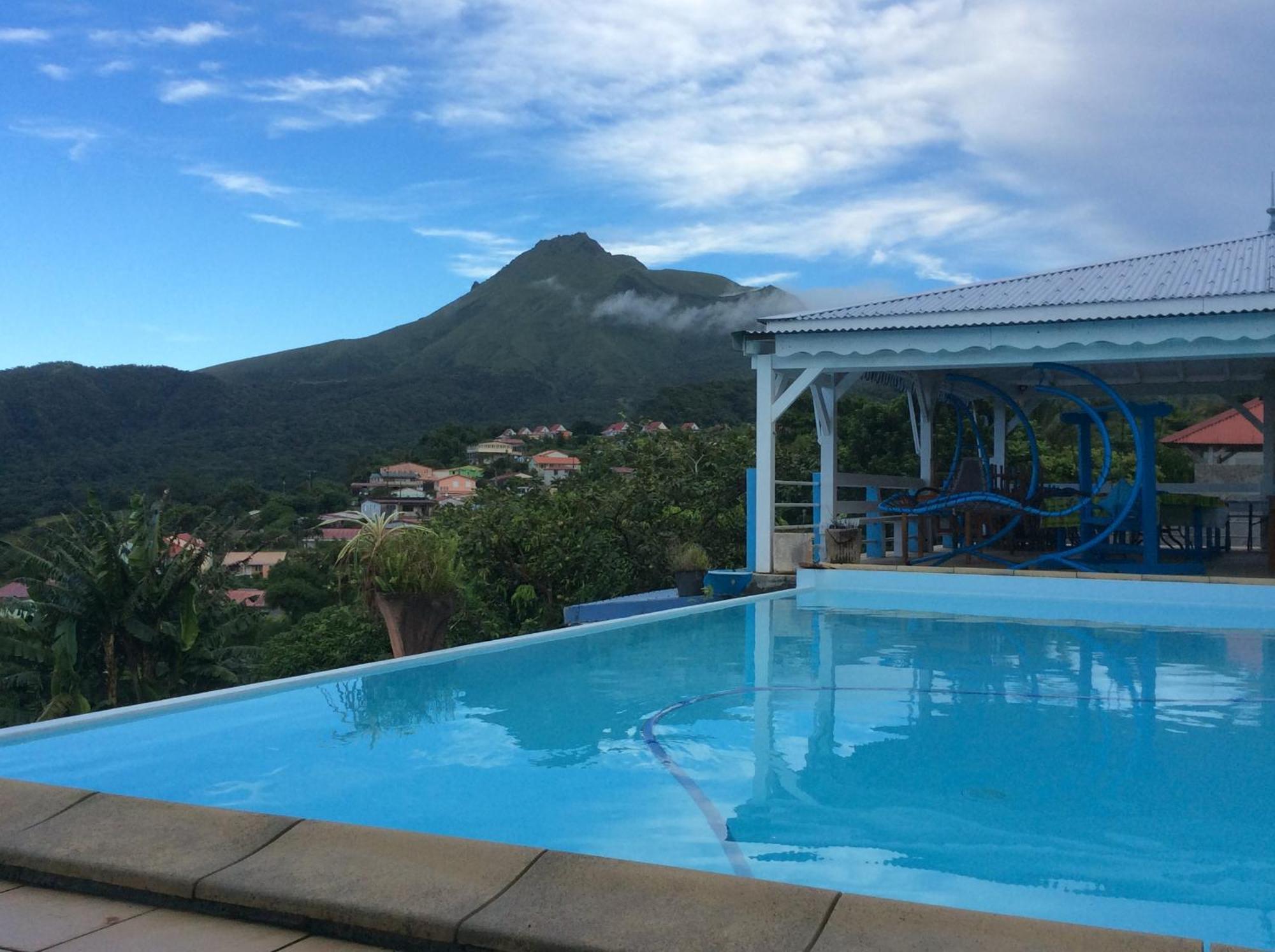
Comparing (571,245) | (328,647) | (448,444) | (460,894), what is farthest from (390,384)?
(460,894)

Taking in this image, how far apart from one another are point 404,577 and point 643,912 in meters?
7.25

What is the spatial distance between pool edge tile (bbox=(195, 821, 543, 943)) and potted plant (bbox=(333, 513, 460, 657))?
6534 mm

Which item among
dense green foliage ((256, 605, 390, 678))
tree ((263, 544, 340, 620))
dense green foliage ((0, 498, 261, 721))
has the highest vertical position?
dense green foliage ((0, 498, 261, 721))

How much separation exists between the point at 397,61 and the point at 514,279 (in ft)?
344

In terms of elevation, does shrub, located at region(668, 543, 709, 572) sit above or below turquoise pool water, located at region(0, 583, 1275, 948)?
above

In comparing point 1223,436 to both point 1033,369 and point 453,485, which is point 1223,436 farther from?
point 453,485

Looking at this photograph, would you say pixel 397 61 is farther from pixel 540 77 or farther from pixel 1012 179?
pixel 1012 179

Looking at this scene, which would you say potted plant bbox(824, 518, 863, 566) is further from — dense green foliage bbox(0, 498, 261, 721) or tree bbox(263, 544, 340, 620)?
tree bbox(263, 544, 340, 620)

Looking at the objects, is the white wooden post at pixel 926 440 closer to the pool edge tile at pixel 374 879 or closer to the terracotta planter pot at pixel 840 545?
the terracotta planter pot at pixel 840 545

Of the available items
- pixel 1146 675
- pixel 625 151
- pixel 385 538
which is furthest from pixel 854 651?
pixel 625 151

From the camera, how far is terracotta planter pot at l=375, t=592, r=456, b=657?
373 inches

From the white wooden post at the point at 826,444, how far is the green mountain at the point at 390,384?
8.61 meters

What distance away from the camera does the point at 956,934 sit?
2.32 m

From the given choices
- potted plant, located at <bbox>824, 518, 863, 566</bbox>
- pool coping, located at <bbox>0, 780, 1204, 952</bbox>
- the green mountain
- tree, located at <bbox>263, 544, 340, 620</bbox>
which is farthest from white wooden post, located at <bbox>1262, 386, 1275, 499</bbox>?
tree, located at <bbox>263, 544, 340, 620</bbox>
